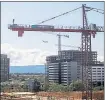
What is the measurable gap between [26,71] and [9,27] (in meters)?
17.7

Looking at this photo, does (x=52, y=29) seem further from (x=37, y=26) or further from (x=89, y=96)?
(x=89, y=96)

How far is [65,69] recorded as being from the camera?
1501 cm

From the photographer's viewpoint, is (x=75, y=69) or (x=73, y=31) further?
(x=75, y=69)

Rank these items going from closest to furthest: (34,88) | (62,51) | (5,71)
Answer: (34,88) → (5,71) → (62,51)

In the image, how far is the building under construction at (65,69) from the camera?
14469 mm

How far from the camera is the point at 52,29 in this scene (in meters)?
5.59

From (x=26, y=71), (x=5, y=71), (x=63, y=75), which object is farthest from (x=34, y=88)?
(x=26, y=71)

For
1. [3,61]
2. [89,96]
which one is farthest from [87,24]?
[3,61]

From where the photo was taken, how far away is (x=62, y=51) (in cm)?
1755

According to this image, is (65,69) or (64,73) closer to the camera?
(64,73)

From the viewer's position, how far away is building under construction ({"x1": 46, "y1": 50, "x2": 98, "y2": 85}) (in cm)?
1447

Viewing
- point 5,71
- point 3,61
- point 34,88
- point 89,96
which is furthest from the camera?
point 3,61

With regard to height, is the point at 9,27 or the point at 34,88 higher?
the point at 9,27

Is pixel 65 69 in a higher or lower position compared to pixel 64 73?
higher
